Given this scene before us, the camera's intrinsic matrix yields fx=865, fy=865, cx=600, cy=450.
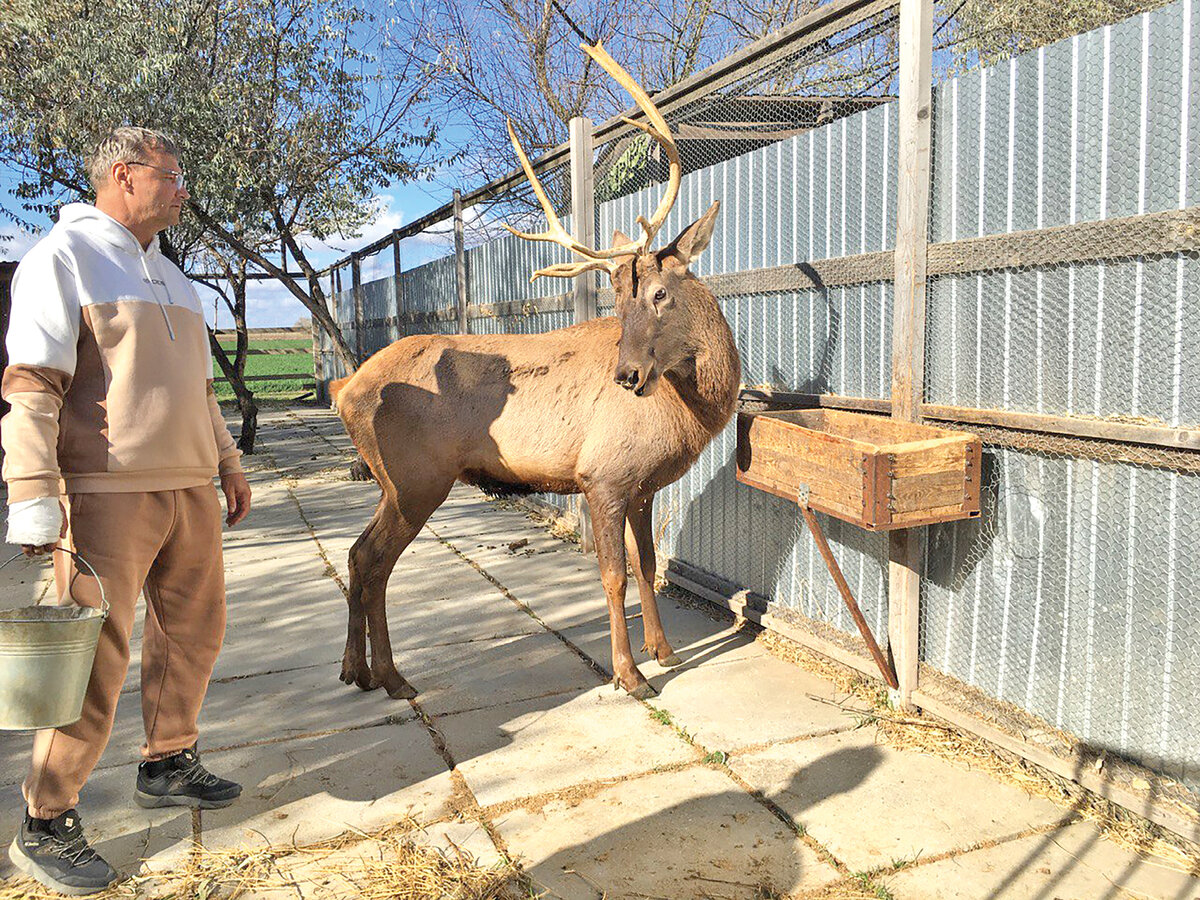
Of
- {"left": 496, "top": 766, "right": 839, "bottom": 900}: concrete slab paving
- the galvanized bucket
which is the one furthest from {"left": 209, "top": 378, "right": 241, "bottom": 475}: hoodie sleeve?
{"left": 496, "top": 766, "right": 839, "bottom": 900}: concrete slab paving

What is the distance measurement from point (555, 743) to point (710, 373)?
178 cm

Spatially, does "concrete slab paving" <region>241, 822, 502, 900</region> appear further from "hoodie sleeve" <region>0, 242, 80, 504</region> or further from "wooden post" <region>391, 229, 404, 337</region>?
"wooden post" <region>391, 229, 404, 337</region>

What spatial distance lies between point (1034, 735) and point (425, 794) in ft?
7.26

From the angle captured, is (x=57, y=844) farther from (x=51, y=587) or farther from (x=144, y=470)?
(x=51, y=587)

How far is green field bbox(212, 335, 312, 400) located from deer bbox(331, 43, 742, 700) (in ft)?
67.6

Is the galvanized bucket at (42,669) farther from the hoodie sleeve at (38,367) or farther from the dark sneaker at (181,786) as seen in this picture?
the dark sneaker at (181,786)

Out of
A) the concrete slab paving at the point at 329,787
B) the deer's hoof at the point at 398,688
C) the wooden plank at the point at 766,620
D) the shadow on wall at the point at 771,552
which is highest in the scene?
the shadow on wall at the point at 771,552

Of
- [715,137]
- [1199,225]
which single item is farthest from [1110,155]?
[715,137]

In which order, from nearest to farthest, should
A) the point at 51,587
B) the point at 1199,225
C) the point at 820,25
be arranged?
the point at 1199,225 < the point at 820,25 < the point at 51,587

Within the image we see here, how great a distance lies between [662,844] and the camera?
2.76m

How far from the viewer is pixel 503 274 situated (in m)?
8.27

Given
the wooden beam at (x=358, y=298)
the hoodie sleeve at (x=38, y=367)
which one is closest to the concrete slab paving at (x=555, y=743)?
the hoodie sleeve at (x=38, y=367)

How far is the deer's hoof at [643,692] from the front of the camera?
3936 mm

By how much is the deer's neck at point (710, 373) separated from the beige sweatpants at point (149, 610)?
211cm
